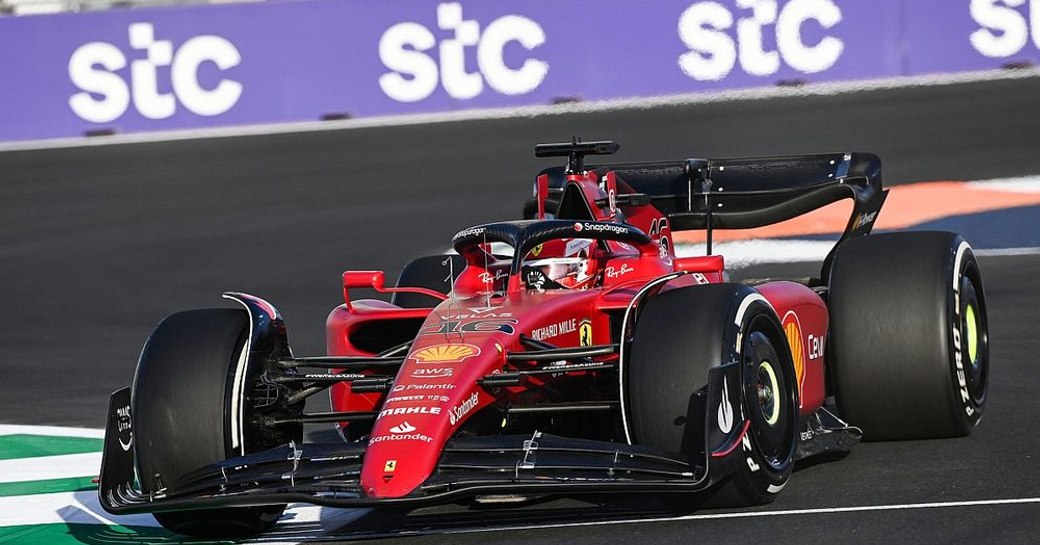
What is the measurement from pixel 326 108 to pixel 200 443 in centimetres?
1405

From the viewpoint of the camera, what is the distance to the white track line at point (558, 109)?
19031 millimetres

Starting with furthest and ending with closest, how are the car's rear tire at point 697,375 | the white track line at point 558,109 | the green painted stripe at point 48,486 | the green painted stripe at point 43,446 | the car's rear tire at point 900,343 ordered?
the white track line at point 558,109, the green painted stripe at point 43,446, the green painted stripe at point 48,486, the car's rear tire at point 900,343, the car's rear tire at point 697,375

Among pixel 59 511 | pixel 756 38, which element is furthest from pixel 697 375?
pixel 756 38

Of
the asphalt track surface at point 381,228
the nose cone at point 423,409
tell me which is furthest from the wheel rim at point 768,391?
the nose cone at point 423,409

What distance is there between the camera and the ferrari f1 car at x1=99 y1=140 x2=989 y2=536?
6195 millimetres

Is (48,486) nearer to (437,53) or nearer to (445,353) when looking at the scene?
(445,353)

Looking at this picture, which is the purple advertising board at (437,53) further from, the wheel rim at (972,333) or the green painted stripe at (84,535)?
the green painted stripe at (84,535)

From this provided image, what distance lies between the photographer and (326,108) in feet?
67.3

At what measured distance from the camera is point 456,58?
19.9 m

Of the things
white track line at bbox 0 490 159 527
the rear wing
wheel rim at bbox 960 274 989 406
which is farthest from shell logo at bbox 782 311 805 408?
white track line at bbox 0 490 159 527

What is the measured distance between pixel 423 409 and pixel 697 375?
40.7 inches

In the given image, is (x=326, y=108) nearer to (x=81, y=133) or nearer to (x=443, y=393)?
(x=81, y=133)

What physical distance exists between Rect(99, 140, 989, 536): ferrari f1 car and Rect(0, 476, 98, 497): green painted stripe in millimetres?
1565

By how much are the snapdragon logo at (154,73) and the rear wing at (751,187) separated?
11.1 metres
